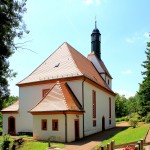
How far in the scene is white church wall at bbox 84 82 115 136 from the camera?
28.1m

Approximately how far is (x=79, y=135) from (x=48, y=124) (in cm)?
347

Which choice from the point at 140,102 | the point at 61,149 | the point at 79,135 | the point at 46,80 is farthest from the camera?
the point at 140,102

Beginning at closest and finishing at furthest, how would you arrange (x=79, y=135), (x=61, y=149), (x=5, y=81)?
1. (x=5, y=81)
2. (x=61, y=149)
3. (x=79, y=135)

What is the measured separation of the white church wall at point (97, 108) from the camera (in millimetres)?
28109

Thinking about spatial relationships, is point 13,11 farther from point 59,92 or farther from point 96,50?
point 96,50

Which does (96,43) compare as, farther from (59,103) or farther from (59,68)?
(59,103)

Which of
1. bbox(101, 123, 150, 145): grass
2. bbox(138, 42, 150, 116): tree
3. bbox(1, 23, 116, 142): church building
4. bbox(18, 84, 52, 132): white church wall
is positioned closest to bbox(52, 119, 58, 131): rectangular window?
bbox(1, 23, 116, 142): church building

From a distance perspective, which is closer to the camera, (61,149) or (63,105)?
(61,149)

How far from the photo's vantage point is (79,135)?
2577 cm

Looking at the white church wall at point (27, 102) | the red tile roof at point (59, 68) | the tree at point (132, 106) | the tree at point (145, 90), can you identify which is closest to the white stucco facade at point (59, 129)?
the white church wall at point (27, 102)

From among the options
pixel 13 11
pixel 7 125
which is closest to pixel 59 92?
pixel 7 125

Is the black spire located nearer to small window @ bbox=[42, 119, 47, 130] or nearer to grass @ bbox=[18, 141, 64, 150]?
small window @ bbox=[42, 119, 47, 130]

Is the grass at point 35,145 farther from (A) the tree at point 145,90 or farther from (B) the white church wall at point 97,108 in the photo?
(A) the tree at point 145,90

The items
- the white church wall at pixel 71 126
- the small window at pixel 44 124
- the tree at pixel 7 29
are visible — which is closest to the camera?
the tree at pixel 7 29
